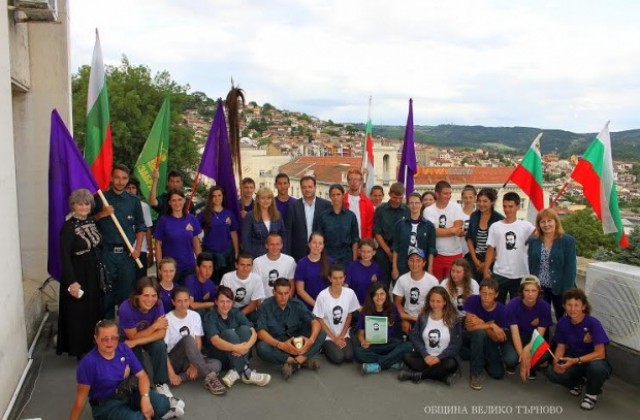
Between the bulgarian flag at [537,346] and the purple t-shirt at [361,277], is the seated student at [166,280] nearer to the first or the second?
the purple t-shirt at [361,277]

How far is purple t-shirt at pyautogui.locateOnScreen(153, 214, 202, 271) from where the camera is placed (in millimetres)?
6293

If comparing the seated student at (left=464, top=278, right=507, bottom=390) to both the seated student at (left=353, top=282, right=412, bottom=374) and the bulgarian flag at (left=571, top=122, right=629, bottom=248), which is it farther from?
the bulgarian flag at (left=571, top=122, right=629, bottom=248)

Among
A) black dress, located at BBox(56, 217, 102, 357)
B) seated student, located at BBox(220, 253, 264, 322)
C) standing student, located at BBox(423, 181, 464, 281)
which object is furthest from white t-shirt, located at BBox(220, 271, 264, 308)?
standing student, located at BBox(423, 181, 464, 281)

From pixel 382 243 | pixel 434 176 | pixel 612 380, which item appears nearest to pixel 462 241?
pixel 382 243

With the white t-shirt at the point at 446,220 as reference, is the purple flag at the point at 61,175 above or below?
above

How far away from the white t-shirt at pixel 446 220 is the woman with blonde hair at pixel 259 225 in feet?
5.96

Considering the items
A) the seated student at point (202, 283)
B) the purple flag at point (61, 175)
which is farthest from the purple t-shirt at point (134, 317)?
the purple flag at point (61, 175)

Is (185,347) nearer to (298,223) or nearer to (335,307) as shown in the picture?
(335,307)

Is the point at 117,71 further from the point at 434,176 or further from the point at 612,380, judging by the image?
the point at 434,176

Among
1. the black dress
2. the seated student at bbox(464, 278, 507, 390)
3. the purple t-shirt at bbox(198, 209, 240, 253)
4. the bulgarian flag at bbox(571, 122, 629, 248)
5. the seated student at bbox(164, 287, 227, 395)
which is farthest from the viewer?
the purple t-shirt at bbox(198, 209, 240, 253)

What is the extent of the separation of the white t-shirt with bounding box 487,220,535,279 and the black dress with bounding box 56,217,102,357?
4147mm

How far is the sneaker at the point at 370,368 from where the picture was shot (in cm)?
569

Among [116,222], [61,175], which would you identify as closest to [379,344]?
[116,222]

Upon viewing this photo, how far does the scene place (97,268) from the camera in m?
5.59
